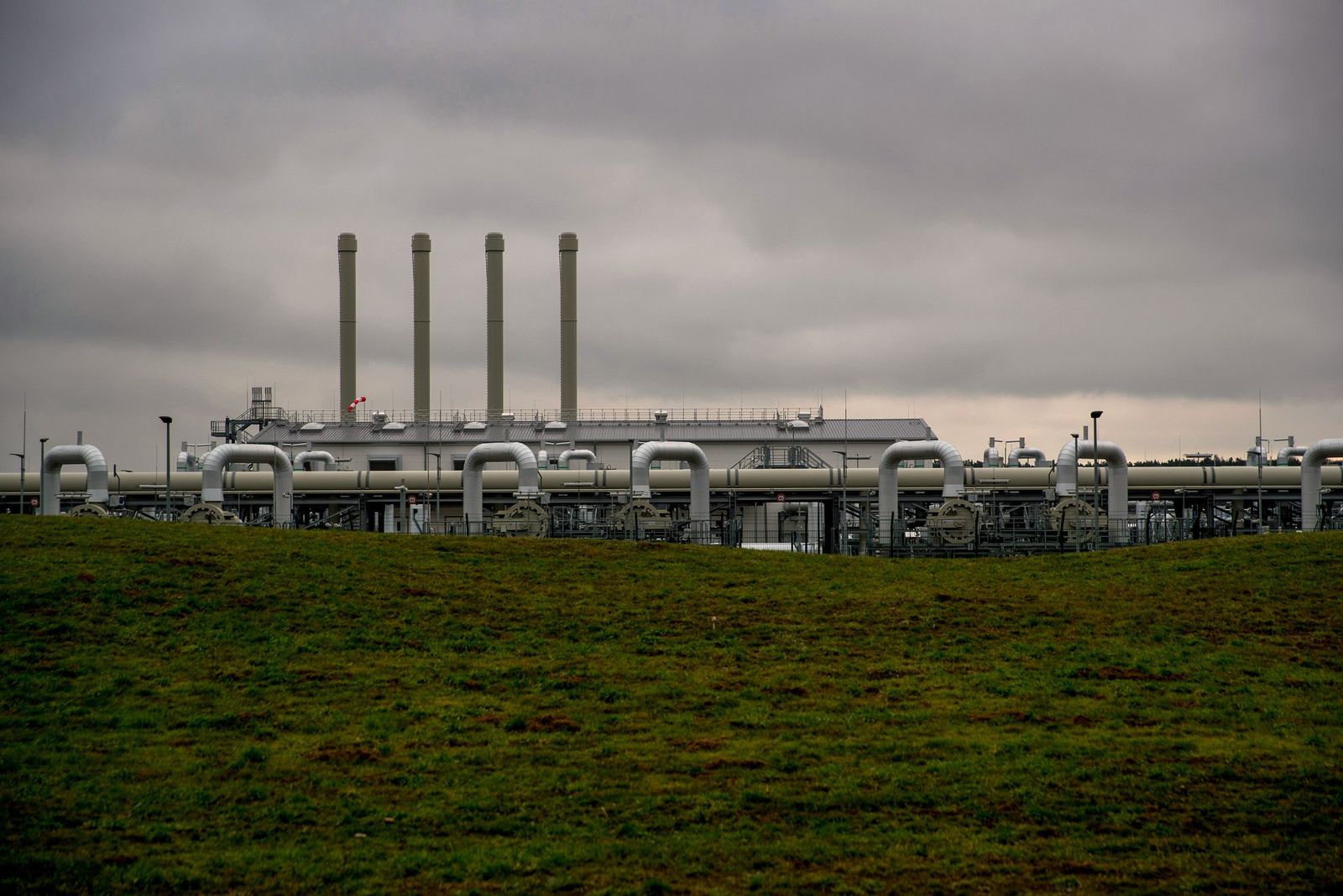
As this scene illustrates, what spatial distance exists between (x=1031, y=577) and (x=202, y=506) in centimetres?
3387

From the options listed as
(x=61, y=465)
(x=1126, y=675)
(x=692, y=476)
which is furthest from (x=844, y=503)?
(x=1126, y=675)

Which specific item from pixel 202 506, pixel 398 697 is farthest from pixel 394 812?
pixel 202 506

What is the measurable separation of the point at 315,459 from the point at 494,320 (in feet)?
54.9

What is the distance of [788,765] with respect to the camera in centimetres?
1958

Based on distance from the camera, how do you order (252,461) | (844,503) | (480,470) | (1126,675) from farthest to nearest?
(844,503)
(252,461)
(480,470)
(1126,675)

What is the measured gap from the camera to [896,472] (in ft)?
182

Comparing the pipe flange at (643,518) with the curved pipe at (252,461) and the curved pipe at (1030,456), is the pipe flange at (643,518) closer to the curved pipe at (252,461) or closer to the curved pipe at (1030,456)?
the curved pipe at (252,461)

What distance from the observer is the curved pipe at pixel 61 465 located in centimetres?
5669

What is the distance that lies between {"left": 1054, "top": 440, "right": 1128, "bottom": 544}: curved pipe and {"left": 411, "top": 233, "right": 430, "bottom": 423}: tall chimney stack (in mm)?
47811

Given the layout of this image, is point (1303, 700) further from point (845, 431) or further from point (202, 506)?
point (845, 431)

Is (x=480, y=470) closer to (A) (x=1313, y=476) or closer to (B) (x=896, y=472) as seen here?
(B) (x=896, y=472)

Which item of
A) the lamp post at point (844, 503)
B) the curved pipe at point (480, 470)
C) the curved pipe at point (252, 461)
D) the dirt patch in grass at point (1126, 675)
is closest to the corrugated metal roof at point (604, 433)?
the lamp post at point (844, 503)

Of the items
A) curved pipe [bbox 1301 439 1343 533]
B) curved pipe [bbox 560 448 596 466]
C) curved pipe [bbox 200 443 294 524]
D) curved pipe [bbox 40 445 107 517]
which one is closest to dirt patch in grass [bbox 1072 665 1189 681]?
curved pipe [bbox 1301 439 1343 533]

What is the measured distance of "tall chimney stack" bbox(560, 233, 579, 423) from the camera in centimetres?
9019
